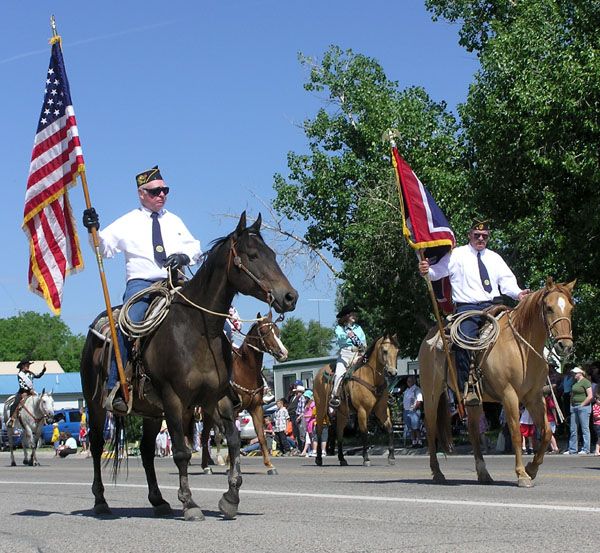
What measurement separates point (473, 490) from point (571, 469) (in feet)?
17.7

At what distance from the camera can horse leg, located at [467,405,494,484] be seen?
1365 centimetres

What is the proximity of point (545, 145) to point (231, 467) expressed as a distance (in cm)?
2036

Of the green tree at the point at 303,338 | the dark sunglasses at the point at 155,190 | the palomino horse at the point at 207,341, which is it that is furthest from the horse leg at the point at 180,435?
the green tree at the point at 303,338

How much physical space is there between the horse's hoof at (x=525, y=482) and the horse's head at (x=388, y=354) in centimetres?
947

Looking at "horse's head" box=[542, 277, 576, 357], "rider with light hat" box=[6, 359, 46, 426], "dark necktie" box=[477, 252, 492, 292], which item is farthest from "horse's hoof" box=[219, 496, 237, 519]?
"rider with light hat" box=[6, 359, 46, 426]

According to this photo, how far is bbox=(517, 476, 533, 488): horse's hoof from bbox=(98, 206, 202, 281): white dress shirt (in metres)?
4.54

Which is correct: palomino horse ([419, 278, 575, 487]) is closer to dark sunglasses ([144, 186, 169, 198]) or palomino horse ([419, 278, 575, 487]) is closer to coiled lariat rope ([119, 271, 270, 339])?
coiled lariat rope ([119, 271, 270, 339])

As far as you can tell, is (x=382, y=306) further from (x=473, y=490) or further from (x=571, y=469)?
(x=473, y=490)

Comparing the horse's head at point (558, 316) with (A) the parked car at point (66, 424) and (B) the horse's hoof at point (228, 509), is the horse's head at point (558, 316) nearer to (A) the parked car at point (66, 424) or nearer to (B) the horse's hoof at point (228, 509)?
(B) the horse's hoof at point (228, 509)

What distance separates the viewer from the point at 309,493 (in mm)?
13211

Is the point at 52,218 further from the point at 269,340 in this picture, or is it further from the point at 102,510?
the point at 269,340

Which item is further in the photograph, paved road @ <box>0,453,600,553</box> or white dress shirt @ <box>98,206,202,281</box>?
white dress shirt @ <box>98,206,202,281</box>

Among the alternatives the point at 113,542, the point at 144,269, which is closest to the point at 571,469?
the point at 144,269

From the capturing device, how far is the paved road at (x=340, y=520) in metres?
8.06
